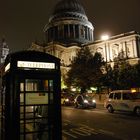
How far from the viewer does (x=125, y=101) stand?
19.2 metres

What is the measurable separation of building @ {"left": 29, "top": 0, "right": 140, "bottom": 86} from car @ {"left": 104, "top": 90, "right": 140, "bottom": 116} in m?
49.6

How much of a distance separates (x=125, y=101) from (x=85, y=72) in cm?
2509

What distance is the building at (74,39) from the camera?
2843 inches

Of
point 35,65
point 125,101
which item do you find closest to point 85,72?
point 125,101

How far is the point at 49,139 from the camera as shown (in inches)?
226

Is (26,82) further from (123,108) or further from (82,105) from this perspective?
(82,105)

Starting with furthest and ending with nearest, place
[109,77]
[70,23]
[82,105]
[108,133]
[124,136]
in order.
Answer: [70,23]
[109,77]
[82,105]
[108,133]
[124,136]

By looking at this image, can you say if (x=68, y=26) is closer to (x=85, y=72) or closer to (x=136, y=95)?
(x=85, y=72)

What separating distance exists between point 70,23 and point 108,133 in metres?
84.4

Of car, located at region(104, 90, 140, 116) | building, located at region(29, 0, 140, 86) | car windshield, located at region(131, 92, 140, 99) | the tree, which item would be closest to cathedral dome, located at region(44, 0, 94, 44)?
building, located at region(29, 0, 140, 86)

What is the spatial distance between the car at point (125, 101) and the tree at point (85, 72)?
2120cm

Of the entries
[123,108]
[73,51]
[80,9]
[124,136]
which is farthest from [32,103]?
[80,9]

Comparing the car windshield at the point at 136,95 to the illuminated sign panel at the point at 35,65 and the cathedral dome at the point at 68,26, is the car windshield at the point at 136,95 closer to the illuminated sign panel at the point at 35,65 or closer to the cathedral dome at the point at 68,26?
the illuminated sign panel at the point at 35,65

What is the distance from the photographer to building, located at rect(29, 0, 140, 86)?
7221 cm
